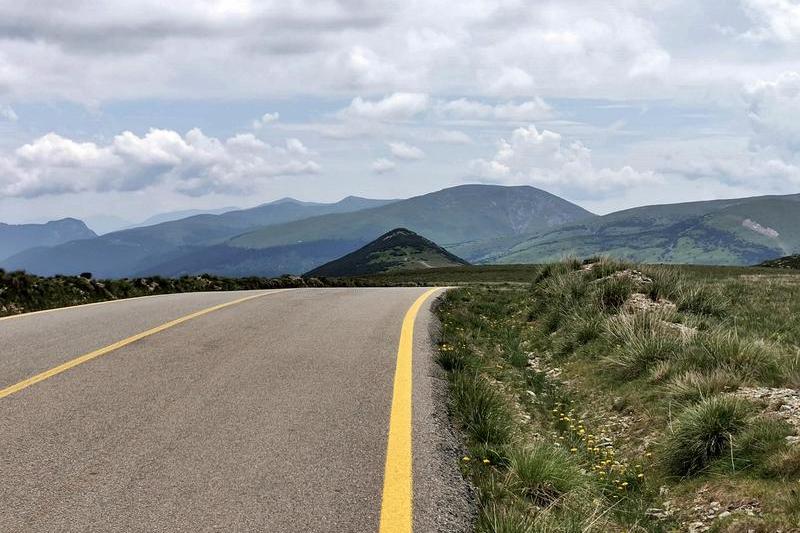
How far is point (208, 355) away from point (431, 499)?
488 centimetres

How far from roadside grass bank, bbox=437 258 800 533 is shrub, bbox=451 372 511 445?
2cm

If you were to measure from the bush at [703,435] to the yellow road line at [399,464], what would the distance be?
2435 mm

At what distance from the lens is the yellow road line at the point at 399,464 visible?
11.9 feet

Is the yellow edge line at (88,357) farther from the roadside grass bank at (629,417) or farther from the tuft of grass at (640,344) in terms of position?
the tuft of grass at (640,344)

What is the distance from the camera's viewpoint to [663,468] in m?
5.51

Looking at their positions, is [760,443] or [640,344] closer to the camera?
[760,443]

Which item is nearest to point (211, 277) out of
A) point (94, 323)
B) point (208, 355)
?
point (94, 323)

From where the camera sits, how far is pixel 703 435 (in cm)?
542

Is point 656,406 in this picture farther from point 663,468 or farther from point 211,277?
point 211,277

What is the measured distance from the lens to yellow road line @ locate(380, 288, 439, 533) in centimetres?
363

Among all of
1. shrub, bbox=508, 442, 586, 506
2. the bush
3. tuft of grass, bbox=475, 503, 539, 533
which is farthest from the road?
the bush

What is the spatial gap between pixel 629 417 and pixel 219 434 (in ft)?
15.1

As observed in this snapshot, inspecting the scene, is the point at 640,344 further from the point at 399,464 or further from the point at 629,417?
the point at 399,464

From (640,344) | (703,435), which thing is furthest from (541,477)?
(640,344)
